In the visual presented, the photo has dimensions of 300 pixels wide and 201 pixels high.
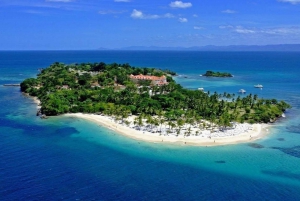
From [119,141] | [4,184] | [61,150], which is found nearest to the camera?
[4,184]

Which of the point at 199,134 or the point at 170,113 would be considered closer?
the point at 199,134

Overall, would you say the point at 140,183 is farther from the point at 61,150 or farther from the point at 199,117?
the point at 199,117

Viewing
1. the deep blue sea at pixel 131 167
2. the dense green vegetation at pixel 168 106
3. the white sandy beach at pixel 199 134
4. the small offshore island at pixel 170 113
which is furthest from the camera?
the dense green vegetation at pixel 168 106

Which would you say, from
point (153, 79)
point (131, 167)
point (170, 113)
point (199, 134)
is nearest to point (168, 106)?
point (170, 113)

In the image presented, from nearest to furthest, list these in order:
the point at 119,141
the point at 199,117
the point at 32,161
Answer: the point at 32,161, the point at 119,141, the point at 199,117

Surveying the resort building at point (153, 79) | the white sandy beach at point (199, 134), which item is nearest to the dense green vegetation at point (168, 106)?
the white sandy beach at point (199, 134)

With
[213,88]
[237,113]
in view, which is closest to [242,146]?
[237,113]

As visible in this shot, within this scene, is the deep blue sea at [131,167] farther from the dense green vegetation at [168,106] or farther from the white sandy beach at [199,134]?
the dense green vegetation at [168,106]

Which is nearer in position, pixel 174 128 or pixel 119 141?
pixel 119 141

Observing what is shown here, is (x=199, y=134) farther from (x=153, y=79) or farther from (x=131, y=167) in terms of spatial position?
(x=153, y=79)
